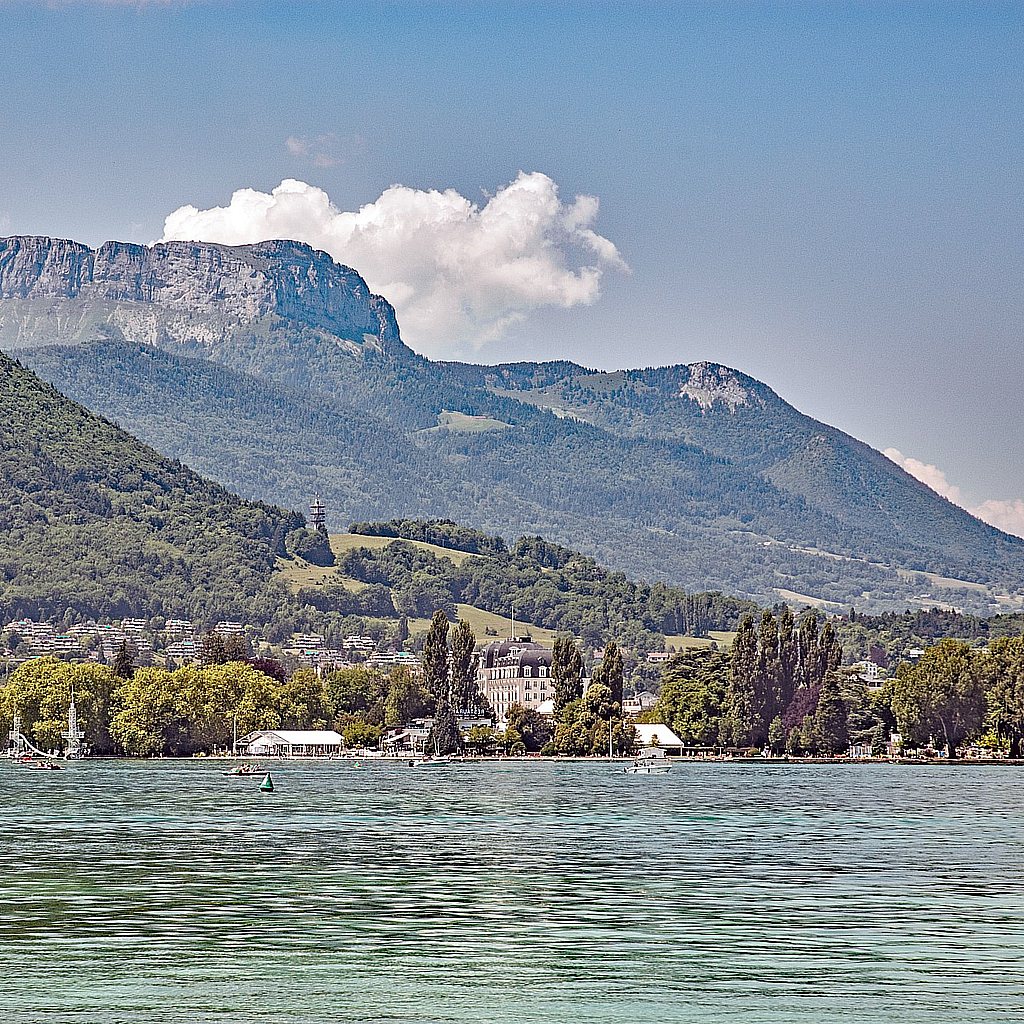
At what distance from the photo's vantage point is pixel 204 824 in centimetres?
10188

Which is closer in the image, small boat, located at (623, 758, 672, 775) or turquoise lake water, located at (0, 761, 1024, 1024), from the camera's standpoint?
turquoise lake water, located at (0, 761, 1024, 1024)

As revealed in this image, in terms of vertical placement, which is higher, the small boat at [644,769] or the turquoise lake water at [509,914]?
the small boat at [644,769]

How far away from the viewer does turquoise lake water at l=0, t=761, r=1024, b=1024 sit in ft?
140

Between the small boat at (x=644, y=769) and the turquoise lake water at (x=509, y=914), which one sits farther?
the small boat at (x=644, y=769)

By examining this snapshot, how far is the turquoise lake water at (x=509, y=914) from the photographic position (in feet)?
140

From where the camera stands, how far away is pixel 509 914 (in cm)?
5859

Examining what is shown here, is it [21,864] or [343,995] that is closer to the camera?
[343,995]

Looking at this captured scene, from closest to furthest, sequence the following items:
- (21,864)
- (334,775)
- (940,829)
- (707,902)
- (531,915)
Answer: (531,915) < (707,902) < (21,864) < (940,829) < (334,775)

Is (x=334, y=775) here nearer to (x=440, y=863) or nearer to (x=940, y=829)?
(x=940, y=829)

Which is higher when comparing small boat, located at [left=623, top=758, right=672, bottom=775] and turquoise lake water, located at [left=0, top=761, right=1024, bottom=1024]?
small boat, located at [left=623, top=758, right=672, bottom=775]

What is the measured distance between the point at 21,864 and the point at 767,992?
40926mm

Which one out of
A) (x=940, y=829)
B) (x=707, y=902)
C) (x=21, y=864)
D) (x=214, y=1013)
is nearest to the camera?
(x=214, y=1013)

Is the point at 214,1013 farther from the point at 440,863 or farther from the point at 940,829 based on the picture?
the point at 940,829

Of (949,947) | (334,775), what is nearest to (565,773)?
(334,775)
